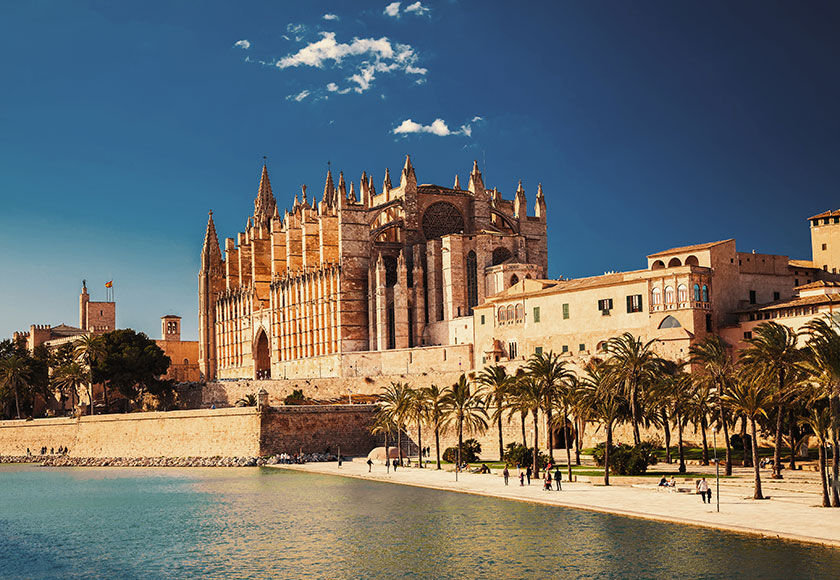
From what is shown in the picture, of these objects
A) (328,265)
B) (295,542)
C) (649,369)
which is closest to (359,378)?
(328,265)

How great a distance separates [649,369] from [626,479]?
5.10 m

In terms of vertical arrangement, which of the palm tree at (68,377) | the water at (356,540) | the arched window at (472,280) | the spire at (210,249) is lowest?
the water at (356,540)

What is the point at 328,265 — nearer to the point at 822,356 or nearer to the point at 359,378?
the point at 359,378

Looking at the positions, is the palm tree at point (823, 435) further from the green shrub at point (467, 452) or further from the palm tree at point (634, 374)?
the green shrub at point (467, 452)

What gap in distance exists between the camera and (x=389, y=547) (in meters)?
30.3

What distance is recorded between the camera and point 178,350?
113562 millimetres

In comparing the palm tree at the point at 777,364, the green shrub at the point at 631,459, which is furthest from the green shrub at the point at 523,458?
the palm tree at the point at 777,364

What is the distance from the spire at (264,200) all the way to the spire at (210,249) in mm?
6780

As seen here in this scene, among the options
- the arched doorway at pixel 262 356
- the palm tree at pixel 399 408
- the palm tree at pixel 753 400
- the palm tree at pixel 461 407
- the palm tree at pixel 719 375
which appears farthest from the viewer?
the arched doorway at pixel 262 356

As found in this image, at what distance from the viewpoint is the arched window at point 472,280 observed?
70.3 metres

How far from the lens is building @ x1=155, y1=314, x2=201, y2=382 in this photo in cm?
11238

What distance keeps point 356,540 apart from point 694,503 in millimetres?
11150

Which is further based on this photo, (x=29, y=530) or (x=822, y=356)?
(x=29, y=530)

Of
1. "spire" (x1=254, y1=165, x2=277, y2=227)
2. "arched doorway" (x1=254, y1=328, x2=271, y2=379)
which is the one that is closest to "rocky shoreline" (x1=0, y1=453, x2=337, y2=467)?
"arched doorway" (x1=254, y1=328, x2=271, y2=379)
